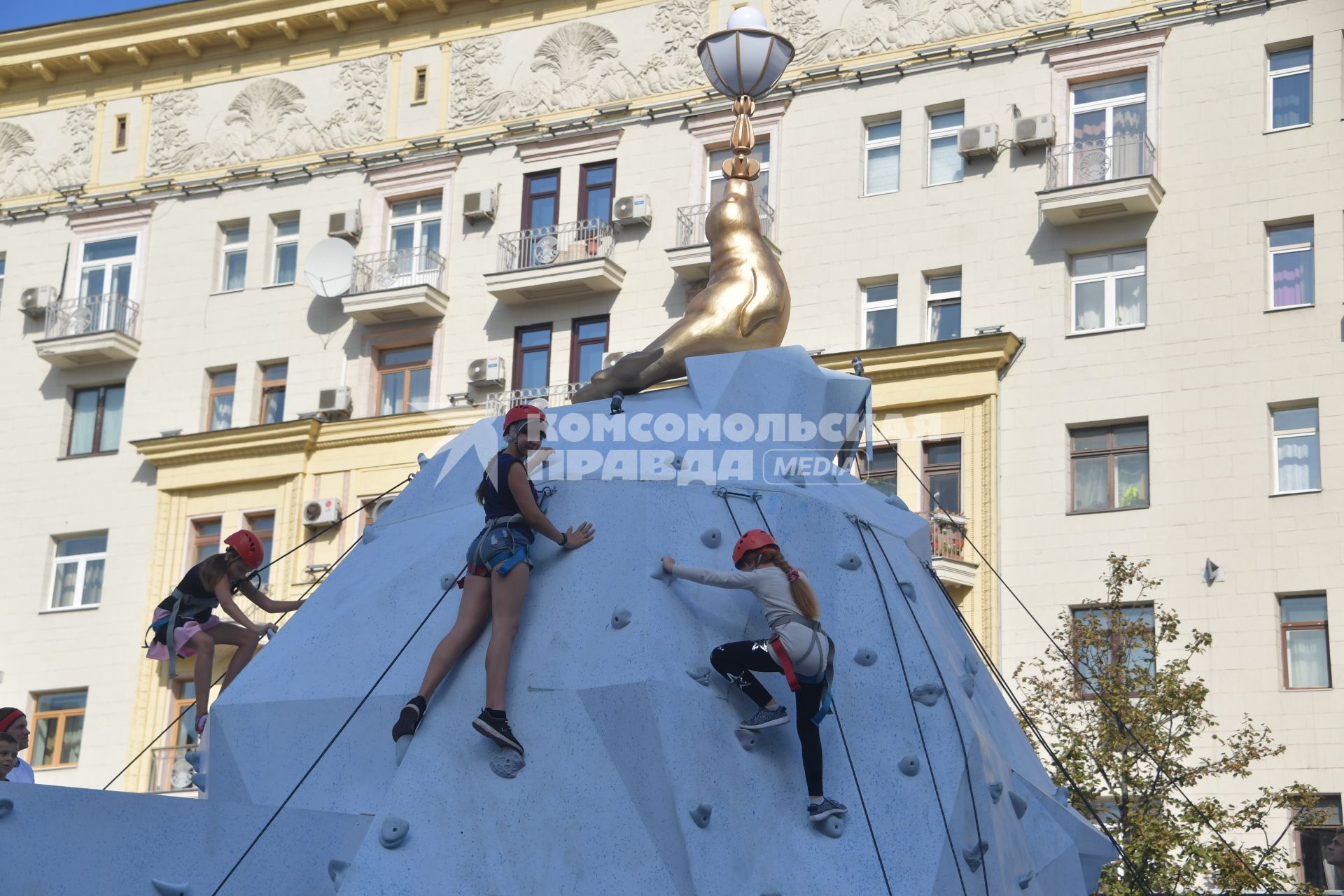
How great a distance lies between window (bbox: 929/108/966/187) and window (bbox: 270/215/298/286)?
40.5 ft

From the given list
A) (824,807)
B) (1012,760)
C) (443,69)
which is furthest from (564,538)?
(443,69)

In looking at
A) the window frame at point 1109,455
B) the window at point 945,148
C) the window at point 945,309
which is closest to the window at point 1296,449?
the window frame at point 1109,455

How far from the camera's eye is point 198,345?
39.0m

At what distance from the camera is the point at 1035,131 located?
106 feet

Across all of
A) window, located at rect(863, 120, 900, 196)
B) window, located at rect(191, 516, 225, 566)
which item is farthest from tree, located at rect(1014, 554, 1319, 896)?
window, located at rect(191, 516, 225, 566)

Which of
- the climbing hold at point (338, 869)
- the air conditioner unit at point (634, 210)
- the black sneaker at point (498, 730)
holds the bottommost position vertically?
the climbing hold at point (338, 869)

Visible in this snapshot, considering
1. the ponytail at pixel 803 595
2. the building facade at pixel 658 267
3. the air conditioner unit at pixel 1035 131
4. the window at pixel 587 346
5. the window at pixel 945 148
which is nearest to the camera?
the ponytail at pixel 803 595

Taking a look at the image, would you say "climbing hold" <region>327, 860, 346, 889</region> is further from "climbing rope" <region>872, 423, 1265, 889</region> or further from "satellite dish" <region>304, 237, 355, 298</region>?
"satellite dish" <region>304, 237, 355, 298</region>

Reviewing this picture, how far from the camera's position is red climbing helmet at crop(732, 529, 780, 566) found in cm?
1094

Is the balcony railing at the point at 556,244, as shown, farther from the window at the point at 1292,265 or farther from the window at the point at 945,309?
the window at the point at 1292,265

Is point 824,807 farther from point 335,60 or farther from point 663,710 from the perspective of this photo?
point 335,60

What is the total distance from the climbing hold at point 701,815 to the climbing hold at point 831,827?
2.04 ft

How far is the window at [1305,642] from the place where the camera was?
29.0 m

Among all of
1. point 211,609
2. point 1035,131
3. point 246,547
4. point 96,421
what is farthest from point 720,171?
point 246,547
